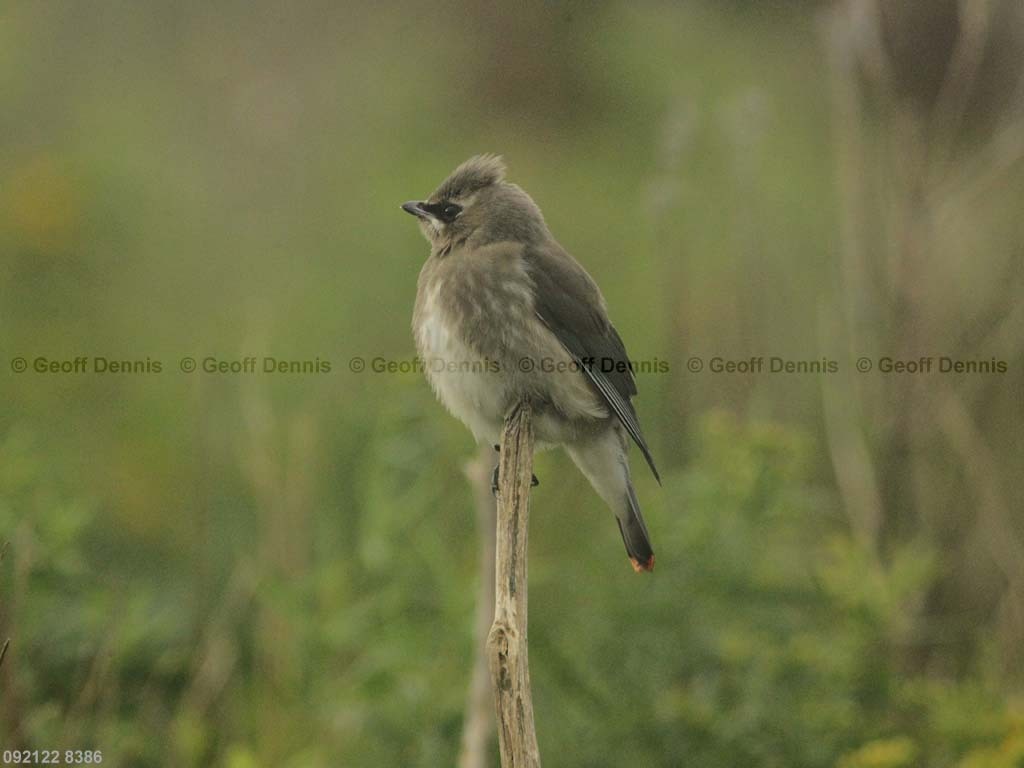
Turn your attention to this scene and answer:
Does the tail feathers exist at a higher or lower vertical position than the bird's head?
lower

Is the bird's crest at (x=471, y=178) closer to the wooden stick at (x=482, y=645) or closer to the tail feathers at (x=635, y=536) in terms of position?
the wooden stick at (x=482, y=645)

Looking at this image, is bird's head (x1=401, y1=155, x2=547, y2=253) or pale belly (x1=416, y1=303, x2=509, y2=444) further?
bird's head (x1=401, y1=155, x2=547, y2=253)

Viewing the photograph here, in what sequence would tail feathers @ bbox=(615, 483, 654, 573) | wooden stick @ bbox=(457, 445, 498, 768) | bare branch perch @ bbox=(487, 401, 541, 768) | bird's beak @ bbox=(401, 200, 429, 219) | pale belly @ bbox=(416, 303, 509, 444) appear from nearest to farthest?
1. bare branch perch @ bbox=(487, 401, 541, 768)
2. wooden stick @ bbox=(457, 445, 498, 768)
3. pale belly @ bbox=(416, 303, 509, 444)
4. tail feathers @ bbox=(615, 483, 654, 573)
5. bird's beak @ bbox=(401, 200, 429, 219)

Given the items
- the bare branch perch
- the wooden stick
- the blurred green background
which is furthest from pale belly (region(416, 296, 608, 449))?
the bare branch perch

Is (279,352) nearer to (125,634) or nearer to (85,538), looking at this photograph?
(85,538)

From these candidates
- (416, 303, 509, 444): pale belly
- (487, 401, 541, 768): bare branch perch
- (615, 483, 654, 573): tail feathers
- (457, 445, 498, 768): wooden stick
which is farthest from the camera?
(615, 483, 654, 573): tail feathers

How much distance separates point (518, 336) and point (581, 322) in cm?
29

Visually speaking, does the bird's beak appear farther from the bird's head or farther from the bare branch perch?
the bare branch perch

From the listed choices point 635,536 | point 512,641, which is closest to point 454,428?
point 635,536

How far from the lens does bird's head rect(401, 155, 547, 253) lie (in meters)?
4.73

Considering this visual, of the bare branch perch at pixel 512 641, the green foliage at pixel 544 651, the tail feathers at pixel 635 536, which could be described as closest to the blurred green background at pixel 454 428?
the green foliage at pixel 544 651

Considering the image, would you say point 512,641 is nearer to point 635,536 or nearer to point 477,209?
point 635,536

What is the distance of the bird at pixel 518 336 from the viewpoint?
4.46 meters

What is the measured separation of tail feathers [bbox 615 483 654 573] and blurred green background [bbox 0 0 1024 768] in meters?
0.32
